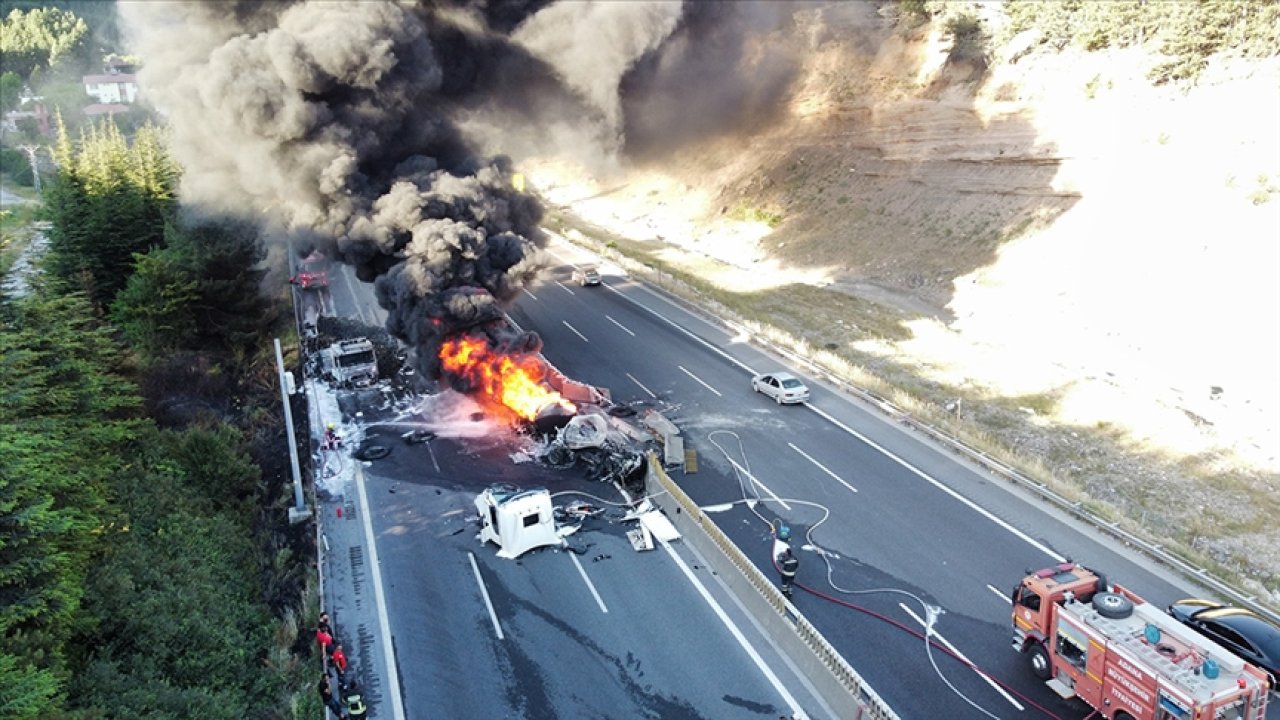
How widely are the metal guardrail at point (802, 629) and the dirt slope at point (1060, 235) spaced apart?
33.9ft

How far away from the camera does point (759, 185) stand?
58969mm

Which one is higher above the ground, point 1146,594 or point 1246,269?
point 1246,269

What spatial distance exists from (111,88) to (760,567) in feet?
374

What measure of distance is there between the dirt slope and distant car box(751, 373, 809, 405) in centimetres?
674

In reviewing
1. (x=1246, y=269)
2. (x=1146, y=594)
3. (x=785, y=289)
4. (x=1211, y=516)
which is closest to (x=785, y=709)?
(x=1146, y=594)

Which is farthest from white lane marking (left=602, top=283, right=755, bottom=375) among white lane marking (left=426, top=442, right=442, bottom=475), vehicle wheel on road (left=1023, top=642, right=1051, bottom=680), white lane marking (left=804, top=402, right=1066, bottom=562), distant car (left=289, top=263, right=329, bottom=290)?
vehicle wheel on road (left=1023, top=642, right=1051, bottom=680)

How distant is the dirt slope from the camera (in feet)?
80.5

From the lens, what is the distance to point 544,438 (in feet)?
76.4

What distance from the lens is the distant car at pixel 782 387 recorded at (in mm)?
25641

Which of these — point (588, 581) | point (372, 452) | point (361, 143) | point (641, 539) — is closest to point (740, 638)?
point (588, 581)

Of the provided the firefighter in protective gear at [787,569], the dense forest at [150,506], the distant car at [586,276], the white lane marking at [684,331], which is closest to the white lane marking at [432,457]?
the dense forest at [150,506]

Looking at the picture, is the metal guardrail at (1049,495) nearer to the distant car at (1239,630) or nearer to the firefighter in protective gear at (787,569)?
the distant car at (1239,630)

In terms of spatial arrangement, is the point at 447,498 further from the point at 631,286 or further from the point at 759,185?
the point at 759,185

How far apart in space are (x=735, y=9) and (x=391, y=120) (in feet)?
61.1
